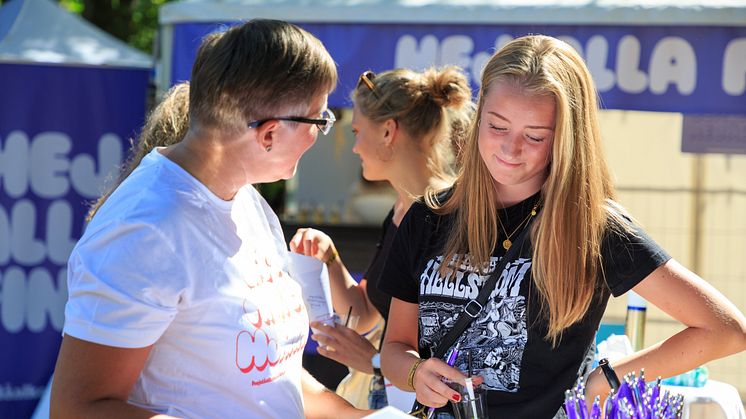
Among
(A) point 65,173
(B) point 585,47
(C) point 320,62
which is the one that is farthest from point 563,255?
(A) point 65,173

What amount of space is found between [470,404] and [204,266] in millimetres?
589

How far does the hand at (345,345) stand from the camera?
2.71m

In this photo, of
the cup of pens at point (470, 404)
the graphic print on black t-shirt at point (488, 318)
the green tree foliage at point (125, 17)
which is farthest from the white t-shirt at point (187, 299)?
the green tree foliage at point (125, 17)

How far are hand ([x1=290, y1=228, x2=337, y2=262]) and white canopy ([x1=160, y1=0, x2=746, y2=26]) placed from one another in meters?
1.70

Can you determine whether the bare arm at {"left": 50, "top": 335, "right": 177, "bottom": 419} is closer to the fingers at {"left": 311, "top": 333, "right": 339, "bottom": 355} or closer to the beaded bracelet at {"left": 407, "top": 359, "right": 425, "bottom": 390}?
the beaded bracelet at {"left": 407, "top": 359, "right": 425, "bottom": 390}

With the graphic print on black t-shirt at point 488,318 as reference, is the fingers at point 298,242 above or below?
below

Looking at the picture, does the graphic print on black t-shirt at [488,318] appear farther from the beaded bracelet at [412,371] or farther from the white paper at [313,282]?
the white paper at [313,282]

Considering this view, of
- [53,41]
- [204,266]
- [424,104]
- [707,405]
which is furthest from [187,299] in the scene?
[53,41]

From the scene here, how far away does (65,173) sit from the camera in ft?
16.3

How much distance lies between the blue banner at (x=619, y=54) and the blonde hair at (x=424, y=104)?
1.14 meters

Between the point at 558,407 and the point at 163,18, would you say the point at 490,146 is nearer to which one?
the point at 558,407

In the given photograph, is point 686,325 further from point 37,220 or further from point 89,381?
point 37,220

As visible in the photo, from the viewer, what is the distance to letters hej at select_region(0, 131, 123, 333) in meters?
4.89

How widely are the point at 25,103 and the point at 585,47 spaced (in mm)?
3101
